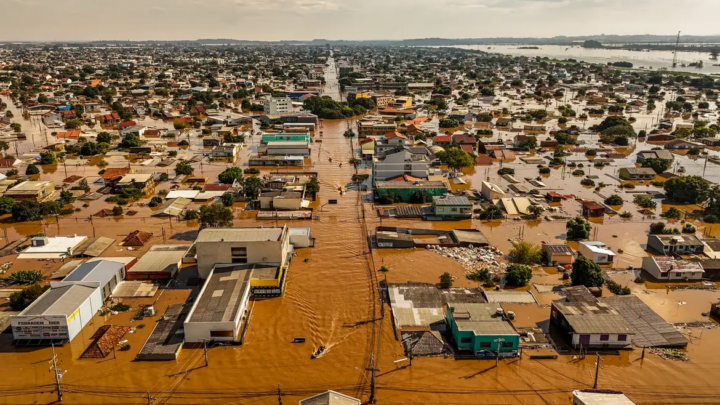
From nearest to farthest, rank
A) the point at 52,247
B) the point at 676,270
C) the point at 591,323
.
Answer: the point at 591,323 → the point at 676,270 → the point at 52,247

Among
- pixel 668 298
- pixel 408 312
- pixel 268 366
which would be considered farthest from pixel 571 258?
pixel 268 366

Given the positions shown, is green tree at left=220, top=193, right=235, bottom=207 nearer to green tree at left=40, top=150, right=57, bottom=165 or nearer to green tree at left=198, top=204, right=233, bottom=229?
green tree at left=198, top=204, right=233, bottom=229

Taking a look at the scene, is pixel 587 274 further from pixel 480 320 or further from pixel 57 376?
pixel 57 376

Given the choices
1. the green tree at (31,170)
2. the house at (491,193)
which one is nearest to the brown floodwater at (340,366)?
the house at (491,193)

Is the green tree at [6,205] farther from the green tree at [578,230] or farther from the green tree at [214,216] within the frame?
the green tree at [578,230]

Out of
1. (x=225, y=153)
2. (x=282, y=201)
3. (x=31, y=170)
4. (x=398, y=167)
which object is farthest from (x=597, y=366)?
(x=31, y=170)

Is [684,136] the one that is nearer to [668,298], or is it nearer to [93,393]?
[668,298]
